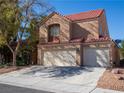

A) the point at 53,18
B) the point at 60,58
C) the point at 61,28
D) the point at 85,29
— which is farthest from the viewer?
the point at 53,18

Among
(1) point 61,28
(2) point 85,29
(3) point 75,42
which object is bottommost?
(3) point 75,42

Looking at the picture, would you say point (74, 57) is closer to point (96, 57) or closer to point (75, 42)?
point (75, 42)

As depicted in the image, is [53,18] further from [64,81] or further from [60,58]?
[64,81]

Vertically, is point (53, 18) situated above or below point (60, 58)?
above

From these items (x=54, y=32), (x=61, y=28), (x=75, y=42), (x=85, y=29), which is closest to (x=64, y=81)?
(x=75, y=42)

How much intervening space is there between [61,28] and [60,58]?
12.4 ft

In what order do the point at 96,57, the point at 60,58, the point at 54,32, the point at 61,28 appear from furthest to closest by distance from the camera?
the point at 54,32, the point at 61,28, the point at 60,58, the point at 96,57

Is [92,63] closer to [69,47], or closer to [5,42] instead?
[69,47]

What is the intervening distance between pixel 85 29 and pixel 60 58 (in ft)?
15.7

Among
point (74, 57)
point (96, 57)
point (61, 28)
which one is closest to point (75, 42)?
point (74, 57)

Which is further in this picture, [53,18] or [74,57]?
[53,18]

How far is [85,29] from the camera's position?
80.5 feet

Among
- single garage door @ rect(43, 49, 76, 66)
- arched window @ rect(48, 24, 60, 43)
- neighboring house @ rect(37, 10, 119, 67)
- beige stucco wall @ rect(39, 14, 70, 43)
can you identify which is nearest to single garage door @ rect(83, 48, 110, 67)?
neighboring house @ rect(37, 10, 119, 67)

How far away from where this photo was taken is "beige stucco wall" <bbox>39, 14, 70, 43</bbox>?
79.5ft
